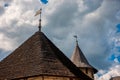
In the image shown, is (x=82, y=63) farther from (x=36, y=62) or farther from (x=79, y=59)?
(x=36, y=62)

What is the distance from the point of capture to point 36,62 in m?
24.6

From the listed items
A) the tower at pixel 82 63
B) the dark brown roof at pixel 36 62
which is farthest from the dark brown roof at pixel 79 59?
the dark brown roof at pixel 36 62

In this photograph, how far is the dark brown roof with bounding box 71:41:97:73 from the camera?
139 feet

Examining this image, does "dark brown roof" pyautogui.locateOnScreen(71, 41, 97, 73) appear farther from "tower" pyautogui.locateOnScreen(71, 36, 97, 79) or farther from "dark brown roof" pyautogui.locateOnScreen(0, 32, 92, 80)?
"dark brown roof" pyautogui.locateOnScreen(0, 32, 92, 80)

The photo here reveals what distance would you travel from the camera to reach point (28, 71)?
24.3 metres

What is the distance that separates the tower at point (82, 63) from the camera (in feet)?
138

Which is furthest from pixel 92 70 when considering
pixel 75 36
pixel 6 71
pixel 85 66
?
pixel 6 71

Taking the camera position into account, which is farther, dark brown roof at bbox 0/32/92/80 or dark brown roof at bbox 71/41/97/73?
dark brown roof at bbox 71/41/97/73

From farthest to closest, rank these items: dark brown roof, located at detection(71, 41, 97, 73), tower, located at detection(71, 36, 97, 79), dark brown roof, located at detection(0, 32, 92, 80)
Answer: dark brown roof, located at detection(71, 41, 97, 73) → tower, located at detection(71, 36, 97, 79) → dark brown roof, located at detection(0, 32, 92, 80)

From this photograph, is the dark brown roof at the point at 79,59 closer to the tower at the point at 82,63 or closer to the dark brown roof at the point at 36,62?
the tower at the point at 82,63

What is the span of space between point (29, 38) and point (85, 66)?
15.7m

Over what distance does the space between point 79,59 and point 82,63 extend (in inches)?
33.9

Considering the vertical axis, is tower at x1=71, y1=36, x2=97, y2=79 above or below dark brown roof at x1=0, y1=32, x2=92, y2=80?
above

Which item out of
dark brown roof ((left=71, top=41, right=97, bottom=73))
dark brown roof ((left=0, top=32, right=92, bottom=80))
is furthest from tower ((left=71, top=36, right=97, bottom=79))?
dark brown roof ((left=0, top=32, right=92, bottom=80))
